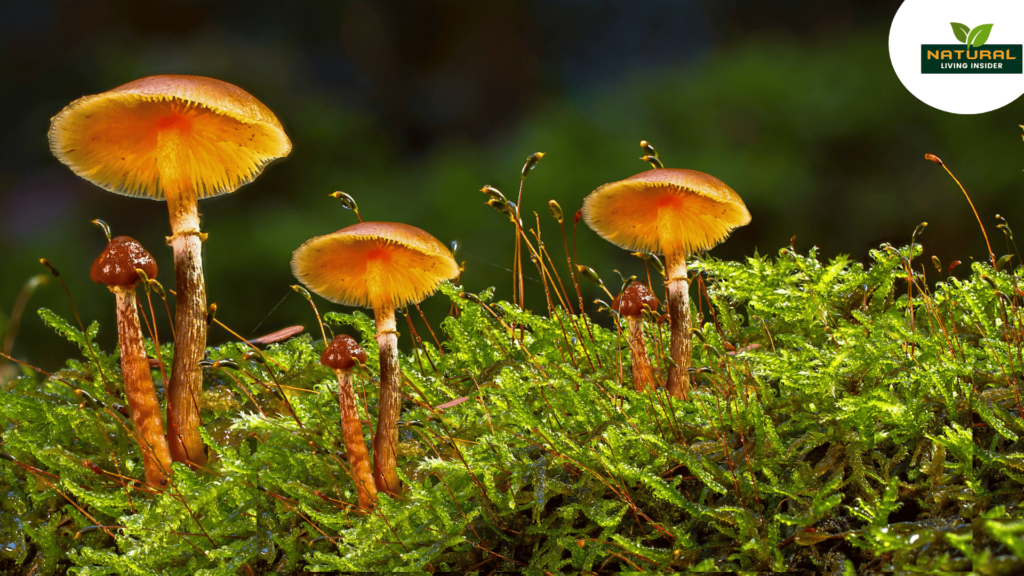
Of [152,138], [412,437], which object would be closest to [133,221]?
[152,138]

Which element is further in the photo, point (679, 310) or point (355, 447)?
point (679, 310)

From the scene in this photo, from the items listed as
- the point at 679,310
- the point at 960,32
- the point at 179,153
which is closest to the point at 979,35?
the point at 960,32

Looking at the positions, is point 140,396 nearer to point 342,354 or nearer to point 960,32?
point 342,354

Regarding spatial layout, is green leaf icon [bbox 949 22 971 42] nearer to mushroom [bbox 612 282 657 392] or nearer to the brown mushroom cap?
mushroom [bbox 612 282 657 392]

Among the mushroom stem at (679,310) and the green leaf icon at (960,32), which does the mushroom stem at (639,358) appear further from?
the green leaf icon at (960,32)

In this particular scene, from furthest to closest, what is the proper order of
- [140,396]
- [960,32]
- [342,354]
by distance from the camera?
[960,32]
[140,396]
[342,354]

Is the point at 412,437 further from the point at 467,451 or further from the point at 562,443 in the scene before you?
the point at 562,443

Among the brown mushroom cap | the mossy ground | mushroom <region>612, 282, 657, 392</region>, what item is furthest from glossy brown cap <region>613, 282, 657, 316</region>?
the brown mushroom cap
